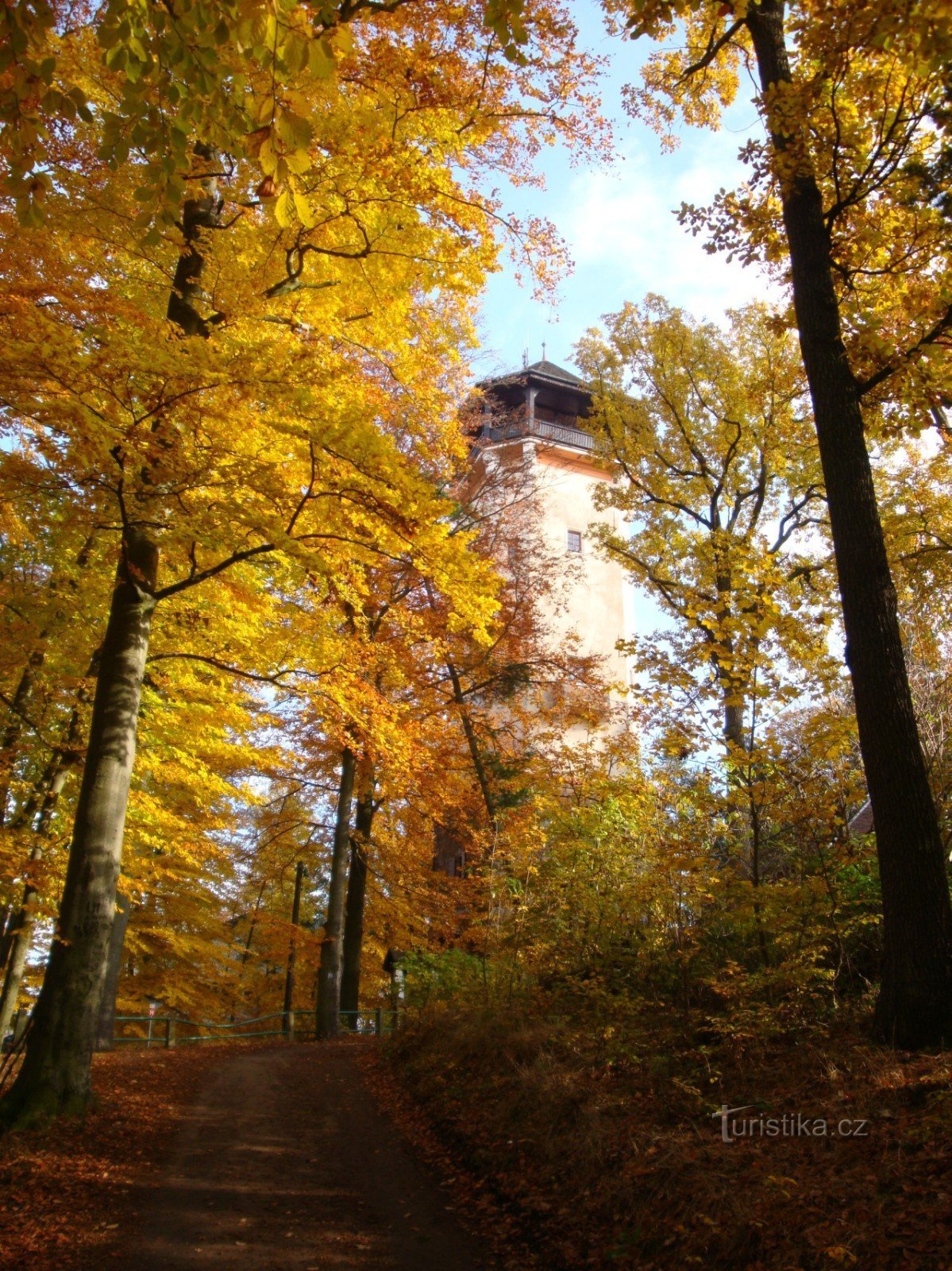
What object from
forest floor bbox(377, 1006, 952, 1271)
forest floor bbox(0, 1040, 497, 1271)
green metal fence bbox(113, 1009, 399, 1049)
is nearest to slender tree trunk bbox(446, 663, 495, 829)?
green metal fence bbox(113, 1009, 399, 1049)

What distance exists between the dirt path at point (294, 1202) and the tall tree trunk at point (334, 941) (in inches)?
328

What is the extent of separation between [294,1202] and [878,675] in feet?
16.6

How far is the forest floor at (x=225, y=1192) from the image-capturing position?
477cm

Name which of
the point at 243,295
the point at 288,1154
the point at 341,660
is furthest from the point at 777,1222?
the point at 243,295

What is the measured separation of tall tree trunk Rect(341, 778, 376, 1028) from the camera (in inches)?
778

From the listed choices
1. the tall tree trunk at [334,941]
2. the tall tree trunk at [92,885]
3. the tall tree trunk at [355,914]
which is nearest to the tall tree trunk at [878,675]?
the tall tree trunk at [92,885]

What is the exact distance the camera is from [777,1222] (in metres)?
3.69

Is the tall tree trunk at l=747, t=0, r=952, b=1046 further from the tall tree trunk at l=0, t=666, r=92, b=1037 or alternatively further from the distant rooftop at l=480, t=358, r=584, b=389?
the distant rooftop at l=480, t=358, r=584, b=389

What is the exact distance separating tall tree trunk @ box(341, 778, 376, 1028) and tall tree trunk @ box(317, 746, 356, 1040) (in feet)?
7.07

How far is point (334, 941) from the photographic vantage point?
56.0ft

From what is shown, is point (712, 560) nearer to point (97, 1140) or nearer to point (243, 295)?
point (243, 295)

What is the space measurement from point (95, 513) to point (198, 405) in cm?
229

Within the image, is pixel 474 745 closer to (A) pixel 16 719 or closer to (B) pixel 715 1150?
(A) pixel 16 719

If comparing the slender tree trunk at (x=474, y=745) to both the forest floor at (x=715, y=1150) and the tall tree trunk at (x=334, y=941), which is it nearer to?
the tall tree trunk at (x=334, y=941)
